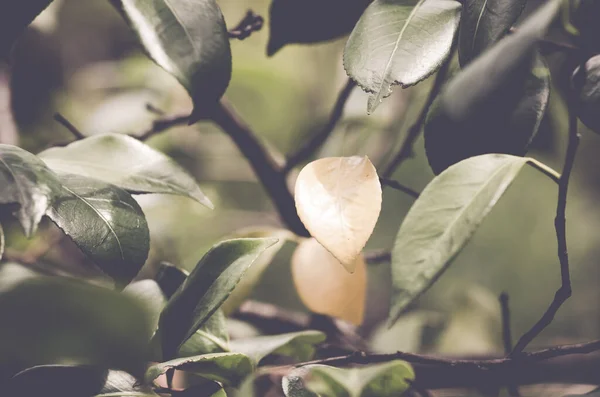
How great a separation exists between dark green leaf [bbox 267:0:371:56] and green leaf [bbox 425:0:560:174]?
146mm

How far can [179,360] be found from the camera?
0.34 meters

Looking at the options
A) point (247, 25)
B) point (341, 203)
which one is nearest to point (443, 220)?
point (341, 203)

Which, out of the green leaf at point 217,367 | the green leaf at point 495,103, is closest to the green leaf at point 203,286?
the green leaf at point 217,367

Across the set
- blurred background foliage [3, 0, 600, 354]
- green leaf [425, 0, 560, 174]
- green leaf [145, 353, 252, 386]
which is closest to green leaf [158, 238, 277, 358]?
green leaf [145, 353, 252, 386]

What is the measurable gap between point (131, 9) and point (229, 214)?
71 centimetres

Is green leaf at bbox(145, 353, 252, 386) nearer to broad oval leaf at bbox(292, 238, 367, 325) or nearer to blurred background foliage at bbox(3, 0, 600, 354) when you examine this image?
broad oval leaf at bbox(292, 238, 367, 325)

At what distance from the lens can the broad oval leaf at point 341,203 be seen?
35 centimetres

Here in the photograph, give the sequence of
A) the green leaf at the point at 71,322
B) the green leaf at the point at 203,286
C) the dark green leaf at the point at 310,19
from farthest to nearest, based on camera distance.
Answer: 1. the dark green leaf at the point at 310,19
2. the green leaf at the point at 203,286
3. the green leaf at the point at 71,322

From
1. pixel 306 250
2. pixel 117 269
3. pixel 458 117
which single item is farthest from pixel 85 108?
pixel 458 117

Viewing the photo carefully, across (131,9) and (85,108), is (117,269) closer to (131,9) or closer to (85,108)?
(131,9)

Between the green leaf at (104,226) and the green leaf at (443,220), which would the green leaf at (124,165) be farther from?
the green leaf at (443,220)

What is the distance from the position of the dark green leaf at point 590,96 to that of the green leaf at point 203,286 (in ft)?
0.64

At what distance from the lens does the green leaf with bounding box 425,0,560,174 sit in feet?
0.87

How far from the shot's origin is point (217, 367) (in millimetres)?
368
